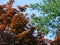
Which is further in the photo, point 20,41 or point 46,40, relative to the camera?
point 46,40

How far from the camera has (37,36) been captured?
65.6 ft

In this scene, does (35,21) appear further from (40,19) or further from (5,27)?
(5,27)

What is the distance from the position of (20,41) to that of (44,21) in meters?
2.88

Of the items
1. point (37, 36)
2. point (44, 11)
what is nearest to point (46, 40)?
point (37, 36)

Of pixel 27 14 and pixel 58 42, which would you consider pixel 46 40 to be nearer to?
pixel 58 42

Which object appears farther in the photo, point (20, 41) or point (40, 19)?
point (40, 19)

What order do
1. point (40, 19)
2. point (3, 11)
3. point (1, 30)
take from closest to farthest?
1. point (1, 30)
2. point (3, 11)
3. point (40, 19)

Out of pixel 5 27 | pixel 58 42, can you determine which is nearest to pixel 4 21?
pixel 5 27

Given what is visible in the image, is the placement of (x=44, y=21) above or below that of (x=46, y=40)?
above

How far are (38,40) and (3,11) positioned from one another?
3.68 m

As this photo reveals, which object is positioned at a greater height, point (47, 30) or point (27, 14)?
point (27, 14)

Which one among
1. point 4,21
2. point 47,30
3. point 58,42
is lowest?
point 58,42

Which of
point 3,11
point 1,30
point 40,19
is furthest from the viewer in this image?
point 40,19

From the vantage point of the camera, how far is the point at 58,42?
68.7ft
